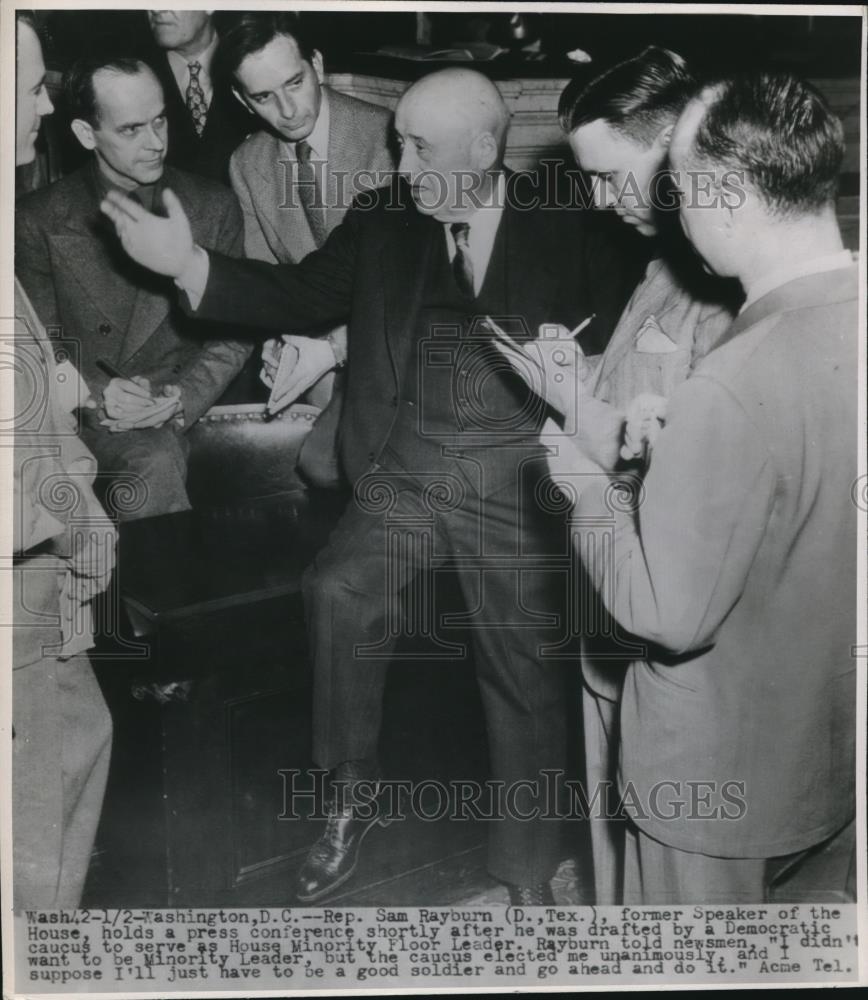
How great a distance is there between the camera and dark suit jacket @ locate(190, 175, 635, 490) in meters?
2.44

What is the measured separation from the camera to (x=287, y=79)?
2.43 metres

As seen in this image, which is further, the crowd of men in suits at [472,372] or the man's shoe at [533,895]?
the man's shoe at [533,895]

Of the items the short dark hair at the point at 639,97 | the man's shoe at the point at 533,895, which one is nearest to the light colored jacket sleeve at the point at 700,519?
the short dark hair at the point at 639,97

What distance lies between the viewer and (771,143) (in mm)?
2318

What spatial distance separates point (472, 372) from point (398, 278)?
0.28 metres

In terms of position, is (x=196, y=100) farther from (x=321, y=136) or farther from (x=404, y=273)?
(x=404, y=273)

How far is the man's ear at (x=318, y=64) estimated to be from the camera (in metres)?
2.43

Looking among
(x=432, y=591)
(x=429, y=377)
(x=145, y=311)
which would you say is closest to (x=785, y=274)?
(x=429, y=377)

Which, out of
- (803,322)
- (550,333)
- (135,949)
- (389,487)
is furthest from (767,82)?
(135,949)

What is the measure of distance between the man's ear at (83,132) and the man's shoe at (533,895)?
204 cm

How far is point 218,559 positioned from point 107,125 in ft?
3.40

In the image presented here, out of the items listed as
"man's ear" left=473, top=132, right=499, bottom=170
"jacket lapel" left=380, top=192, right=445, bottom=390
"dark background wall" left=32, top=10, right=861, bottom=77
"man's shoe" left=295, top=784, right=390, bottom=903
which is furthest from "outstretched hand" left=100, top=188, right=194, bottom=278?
"man's shoe" left=295, top=784, right=390, bottom=903

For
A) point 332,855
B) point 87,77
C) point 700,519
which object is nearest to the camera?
point 700,519
